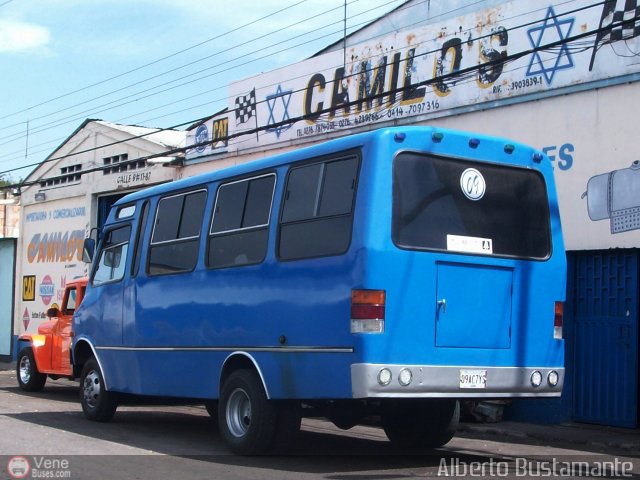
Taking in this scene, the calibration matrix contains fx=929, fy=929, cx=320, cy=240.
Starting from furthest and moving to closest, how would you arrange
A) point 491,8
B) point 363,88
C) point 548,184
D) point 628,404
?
point 363,88 → point 491,8 → point 628,404 → point 548,184

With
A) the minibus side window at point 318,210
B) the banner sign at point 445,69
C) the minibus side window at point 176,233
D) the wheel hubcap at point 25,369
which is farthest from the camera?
the wheel hubcap at point 25,369

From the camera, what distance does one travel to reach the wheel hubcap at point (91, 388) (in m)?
12.3

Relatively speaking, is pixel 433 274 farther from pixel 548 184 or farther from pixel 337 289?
pixel 548 184

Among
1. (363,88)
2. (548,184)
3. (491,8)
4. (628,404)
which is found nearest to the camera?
(548,184)

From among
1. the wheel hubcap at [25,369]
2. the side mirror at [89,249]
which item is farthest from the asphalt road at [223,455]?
the wheel hubcap at [25,369]

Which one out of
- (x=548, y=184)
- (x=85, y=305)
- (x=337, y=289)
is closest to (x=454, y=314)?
(x=337, y=289)

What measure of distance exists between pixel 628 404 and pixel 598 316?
1.31 metres

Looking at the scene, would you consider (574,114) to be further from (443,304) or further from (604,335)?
(443,304)

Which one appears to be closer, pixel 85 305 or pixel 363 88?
pixel 85 305

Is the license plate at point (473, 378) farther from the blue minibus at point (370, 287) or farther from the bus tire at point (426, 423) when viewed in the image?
the bus tire at point (426, 423)

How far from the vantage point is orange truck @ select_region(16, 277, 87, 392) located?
16766 millimetres

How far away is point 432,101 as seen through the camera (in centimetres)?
1628

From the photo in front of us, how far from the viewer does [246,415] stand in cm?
927

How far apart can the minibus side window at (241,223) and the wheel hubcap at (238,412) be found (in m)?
1.34
